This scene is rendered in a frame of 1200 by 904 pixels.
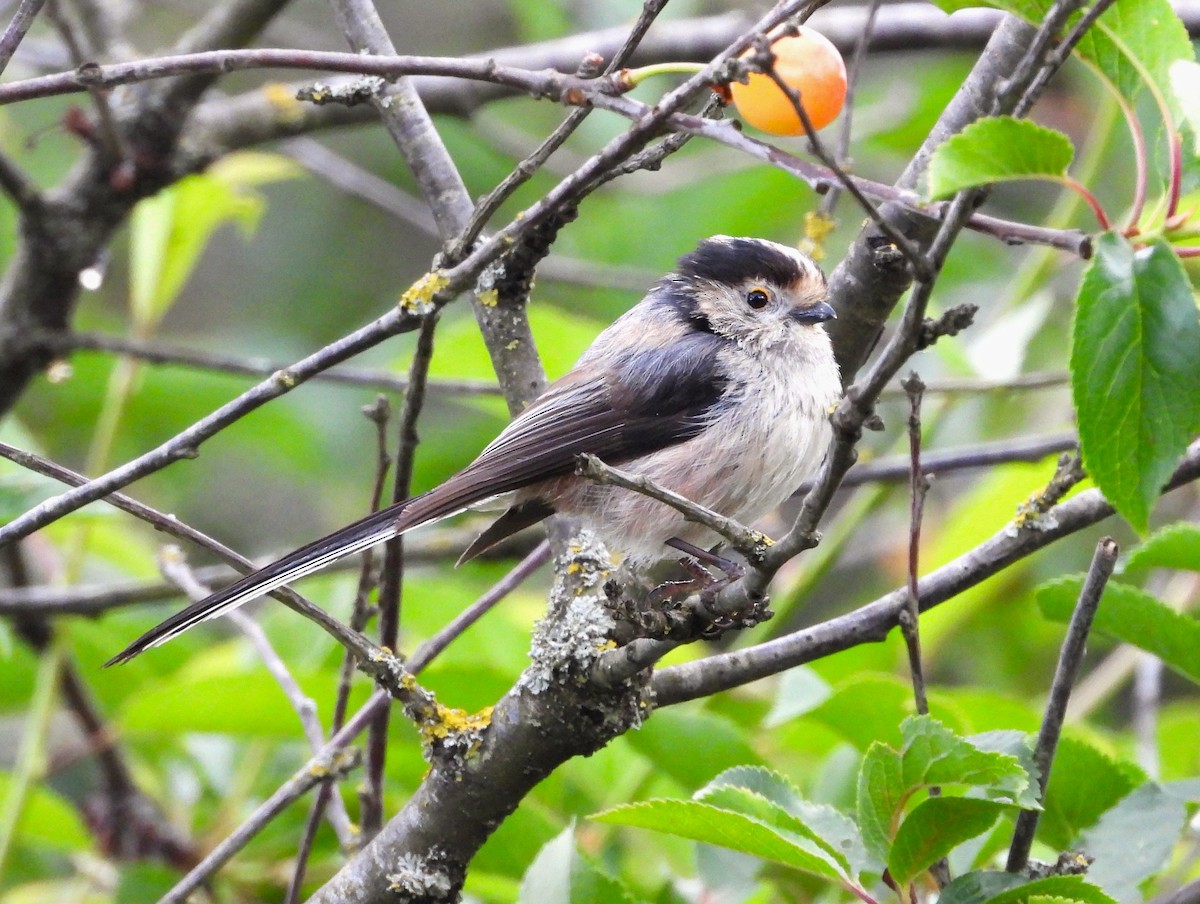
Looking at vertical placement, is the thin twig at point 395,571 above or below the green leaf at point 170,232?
below

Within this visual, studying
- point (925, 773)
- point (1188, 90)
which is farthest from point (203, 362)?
point (1188, 90)

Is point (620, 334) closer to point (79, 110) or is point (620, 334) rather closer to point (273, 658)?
point (273, 658)

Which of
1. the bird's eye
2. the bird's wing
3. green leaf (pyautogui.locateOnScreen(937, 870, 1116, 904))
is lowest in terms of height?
green leaf (pyautogui.locateOnScreen(937, 870, 1116, 904))

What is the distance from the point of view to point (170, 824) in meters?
3.28

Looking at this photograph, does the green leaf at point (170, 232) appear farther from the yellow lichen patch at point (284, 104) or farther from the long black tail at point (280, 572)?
the long black tail at point (280, 572)

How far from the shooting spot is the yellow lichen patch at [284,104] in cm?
359

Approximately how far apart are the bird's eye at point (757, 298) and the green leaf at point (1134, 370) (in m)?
1.66

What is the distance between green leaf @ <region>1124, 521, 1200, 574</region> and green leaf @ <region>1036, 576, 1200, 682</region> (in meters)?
0.05

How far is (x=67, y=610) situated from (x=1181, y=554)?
2274 millimetres

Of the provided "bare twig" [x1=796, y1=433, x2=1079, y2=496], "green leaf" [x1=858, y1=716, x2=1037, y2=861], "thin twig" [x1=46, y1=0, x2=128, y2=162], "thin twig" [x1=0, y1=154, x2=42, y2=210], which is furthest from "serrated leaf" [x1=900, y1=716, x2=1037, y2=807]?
"thin twig" [x1=0, y1=154, x2=42, y2=210]

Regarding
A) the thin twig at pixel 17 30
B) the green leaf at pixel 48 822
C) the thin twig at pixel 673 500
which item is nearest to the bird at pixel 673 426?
the thin twig at pixel 673 500

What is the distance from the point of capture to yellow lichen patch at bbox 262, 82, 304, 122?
11.8ft

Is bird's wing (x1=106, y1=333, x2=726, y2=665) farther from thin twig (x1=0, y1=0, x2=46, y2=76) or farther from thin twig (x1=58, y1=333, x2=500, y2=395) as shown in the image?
thin twig (x1=0, y1=0, x2=46, y2=76)

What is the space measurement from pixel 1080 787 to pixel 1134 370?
34.8 inches
